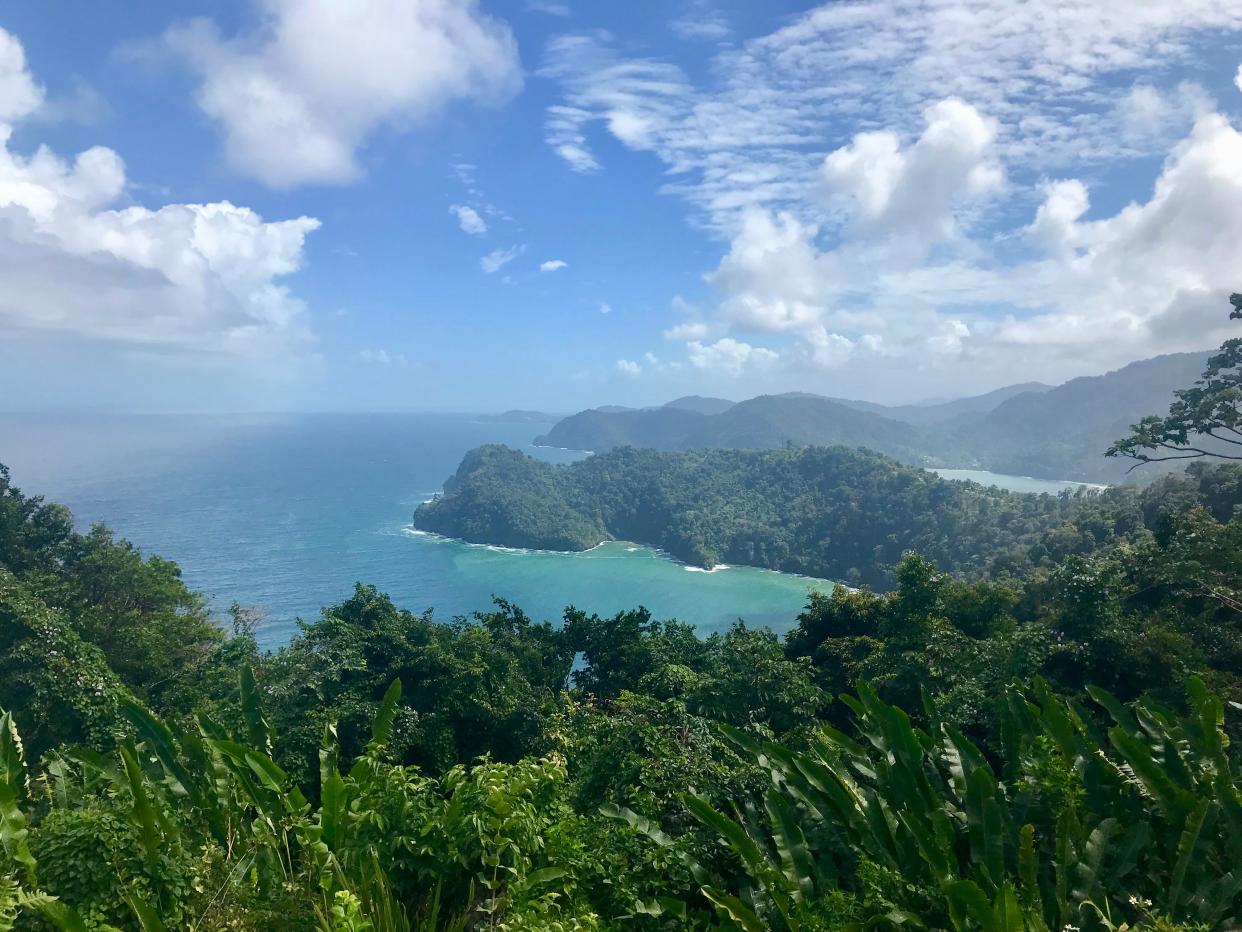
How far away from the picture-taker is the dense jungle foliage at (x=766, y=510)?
64375mm

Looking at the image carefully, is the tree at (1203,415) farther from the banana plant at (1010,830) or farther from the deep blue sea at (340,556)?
the deep blue sea at (340,556)

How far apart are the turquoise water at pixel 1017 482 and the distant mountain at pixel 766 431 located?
45.5 feet

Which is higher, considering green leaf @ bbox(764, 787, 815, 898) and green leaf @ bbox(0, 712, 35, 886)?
green leaf @ bbox(0, 712, 35, 886)

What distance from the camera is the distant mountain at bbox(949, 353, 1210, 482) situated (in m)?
151

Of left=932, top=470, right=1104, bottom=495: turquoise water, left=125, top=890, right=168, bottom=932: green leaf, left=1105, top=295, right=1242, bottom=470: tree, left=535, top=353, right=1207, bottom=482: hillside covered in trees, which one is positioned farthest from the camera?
left=535, top=353, right=1207, bottom=482: hillside covered in trees

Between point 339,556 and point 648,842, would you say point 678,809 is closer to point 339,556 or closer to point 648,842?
point 648,842

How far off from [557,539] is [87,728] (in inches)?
2791

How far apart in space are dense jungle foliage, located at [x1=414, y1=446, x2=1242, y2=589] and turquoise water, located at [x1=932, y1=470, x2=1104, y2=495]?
4250 centimetres

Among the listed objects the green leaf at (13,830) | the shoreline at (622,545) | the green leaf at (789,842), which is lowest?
the shoreline at (622,545)

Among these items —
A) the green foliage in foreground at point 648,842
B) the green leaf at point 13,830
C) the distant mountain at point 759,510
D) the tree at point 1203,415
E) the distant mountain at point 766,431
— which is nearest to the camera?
the green leaf at point 13,830

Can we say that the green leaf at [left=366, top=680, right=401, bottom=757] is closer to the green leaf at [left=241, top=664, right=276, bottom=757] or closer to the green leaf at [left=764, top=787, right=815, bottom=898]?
the green leaf at [left=241, top=664, right=276, bottom=757]

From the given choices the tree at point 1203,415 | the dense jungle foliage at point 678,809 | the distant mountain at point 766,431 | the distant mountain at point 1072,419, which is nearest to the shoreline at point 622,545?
the tree at point 1203,415

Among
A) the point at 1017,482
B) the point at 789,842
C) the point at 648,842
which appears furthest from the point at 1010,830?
the point at 1017,482

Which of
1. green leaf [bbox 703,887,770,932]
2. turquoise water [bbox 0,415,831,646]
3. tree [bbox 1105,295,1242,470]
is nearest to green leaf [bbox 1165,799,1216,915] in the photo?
green leaf [bbox 703,887,770,932]
